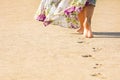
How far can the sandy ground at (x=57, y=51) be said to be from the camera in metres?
4.43

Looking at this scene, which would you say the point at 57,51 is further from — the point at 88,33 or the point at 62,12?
the point at 62,12

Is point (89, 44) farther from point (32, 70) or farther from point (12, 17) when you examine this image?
point (12, 17)

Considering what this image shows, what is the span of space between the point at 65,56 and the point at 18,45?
32.5 inches

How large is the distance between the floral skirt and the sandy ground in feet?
0.53

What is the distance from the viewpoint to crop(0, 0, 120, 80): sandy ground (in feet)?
14.5

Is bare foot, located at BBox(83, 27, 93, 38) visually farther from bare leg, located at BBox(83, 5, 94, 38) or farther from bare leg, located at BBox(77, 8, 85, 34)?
bare leg, located at BBox(77, 8, 85, 34)

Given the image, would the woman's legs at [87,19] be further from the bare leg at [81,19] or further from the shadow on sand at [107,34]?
the shadow on sand at [107,34]

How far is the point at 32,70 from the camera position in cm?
455

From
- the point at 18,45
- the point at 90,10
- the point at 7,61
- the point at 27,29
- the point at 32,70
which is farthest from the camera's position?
A: the point at 27,29

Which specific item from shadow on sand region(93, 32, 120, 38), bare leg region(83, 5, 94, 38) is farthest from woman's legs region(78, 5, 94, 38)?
shadow on sand region(93, 32, 120, 38)

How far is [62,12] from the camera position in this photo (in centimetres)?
637

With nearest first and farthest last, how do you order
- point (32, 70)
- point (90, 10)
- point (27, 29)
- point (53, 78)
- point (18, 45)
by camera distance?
point (53, 78)
point (32, 70)
point (18, 45)
point (90, 10)
point (27, 29)

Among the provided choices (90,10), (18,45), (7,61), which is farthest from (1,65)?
(90,10)

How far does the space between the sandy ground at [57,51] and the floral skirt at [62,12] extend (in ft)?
0.53
